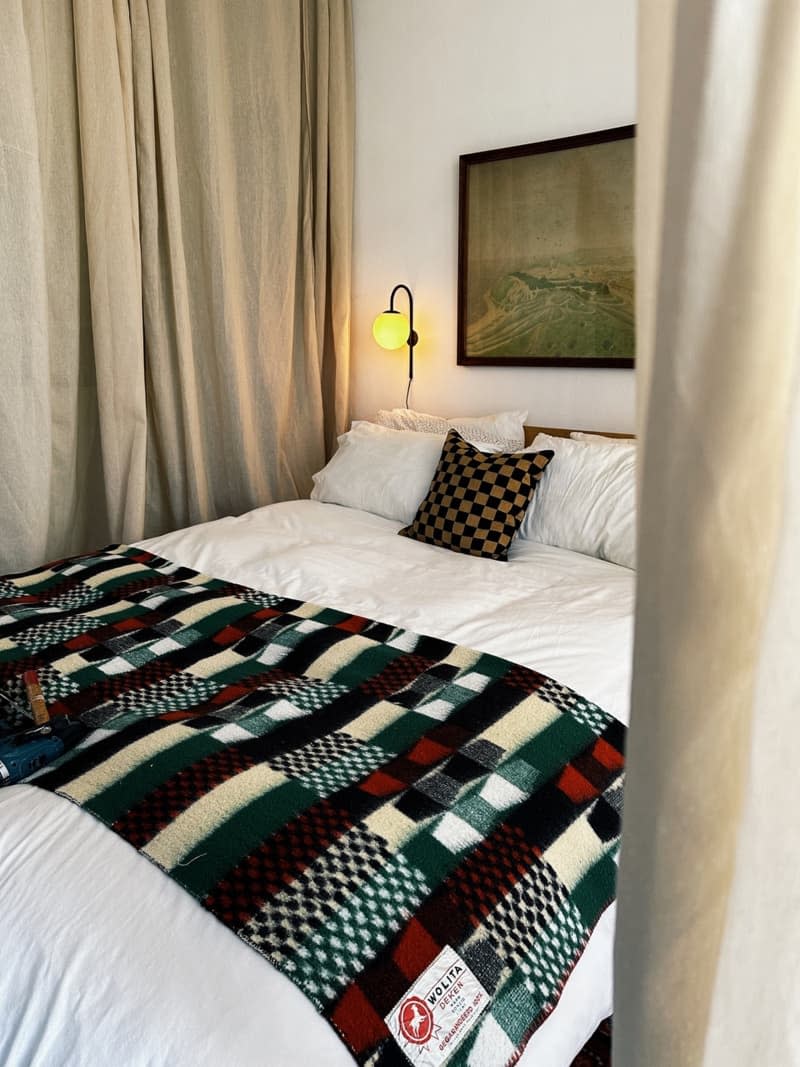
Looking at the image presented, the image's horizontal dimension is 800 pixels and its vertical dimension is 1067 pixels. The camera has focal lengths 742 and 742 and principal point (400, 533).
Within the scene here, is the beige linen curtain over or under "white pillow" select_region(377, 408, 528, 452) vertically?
over

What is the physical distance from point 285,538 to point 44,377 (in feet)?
3.07

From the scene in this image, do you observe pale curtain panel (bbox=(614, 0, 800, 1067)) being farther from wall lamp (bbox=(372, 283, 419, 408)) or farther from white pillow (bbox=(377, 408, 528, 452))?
wall lamp (bbox=(372, 283, 419, 408))

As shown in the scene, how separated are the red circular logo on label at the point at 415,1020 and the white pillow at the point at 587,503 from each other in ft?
4.80

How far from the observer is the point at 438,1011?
2.66 feet

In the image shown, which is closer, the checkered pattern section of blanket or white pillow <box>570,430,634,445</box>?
the checkered pattern section of blanket

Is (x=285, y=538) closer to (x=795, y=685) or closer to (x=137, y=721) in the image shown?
(x=137, y=721)

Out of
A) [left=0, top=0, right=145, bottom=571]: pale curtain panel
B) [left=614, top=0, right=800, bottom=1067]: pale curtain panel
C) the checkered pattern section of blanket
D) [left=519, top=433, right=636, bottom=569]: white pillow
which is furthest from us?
[left=0, top=0, right=145, bottom=571]: pale curtain panel

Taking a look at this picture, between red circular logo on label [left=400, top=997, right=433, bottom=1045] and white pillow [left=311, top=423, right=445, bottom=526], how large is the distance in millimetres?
1765

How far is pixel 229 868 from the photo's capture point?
910 mm

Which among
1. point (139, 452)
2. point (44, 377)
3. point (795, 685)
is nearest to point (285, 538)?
point (139, 452)

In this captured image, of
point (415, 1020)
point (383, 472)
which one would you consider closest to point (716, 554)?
point (415, 1020)

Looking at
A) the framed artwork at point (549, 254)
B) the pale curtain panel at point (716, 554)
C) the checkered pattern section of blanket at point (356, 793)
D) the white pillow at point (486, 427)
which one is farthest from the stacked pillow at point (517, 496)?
the pale curtain panel at point (716, 554)

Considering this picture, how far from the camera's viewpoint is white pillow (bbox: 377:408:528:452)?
266cm

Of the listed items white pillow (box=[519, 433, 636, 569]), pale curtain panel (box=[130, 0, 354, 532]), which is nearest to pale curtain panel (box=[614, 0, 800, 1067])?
white pillow (box=[519, 433, 636, 569])
